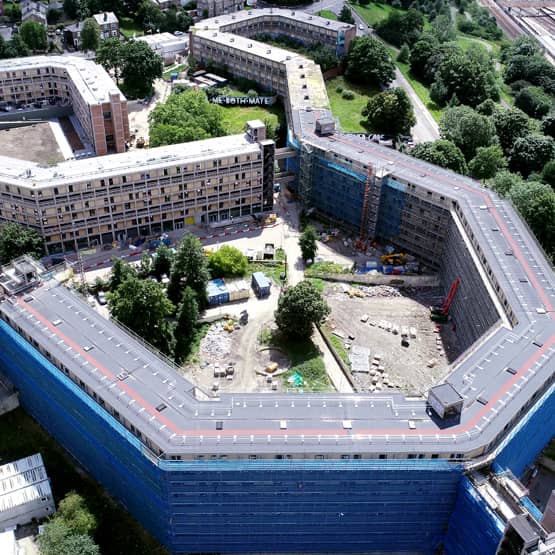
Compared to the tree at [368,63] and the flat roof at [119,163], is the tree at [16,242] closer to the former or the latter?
the flat roof at [119,163]

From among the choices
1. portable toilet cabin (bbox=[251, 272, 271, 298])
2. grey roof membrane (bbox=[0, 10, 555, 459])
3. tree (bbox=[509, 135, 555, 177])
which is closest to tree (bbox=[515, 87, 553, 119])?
tree (bbox=[509, 135, 555, 177])

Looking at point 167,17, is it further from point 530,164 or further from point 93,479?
point 93,479

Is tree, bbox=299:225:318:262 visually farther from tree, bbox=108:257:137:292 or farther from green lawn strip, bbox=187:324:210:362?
tree, bbox=108:257:137:292

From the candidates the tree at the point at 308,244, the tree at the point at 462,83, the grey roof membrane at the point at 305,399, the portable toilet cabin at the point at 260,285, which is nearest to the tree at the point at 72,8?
the tree at the point at 462,83

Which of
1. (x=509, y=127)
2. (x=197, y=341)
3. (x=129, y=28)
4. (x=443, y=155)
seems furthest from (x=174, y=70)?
(x=197, y=341)

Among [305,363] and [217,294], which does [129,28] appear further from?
[305,363]

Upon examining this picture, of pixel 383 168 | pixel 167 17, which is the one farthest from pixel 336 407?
pixel 167 17
